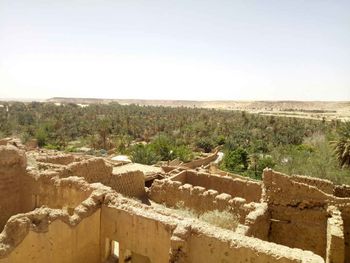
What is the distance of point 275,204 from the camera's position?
1277 centimetres

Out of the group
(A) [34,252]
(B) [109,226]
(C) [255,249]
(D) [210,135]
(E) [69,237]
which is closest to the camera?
(C) [255,249]

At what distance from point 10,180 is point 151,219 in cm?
620

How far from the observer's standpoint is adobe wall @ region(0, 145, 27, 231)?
11883 mm

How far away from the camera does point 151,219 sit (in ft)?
28.5

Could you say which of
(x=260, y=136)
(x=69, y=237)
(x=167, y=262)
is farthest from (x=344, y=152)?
(x=260, y=136)

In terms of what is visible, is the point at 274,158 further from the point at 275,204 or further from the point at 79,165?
the point at 79,165

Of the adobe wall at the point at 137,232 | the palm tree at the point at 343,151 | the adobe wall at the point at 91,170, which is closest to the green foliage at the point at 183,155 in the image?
the palm tree at the point at 343,151

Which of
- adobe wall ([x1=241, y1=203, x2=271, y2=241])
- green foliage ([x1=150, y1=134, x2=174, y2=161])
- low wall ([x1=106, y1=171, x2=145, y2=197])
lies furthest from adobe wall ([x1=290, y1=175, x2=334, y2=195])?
green foliage ([x1=150, y1=134, x2=174, y2=161])

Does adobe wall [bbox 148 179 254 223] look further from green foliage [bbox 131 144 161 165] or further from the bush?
the bush

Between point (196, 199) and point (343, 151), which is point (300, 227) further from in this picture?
point (343, 151)

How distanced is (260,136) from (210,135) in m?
7.91

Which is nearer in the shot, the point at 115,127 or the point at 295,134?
the point at 295,134

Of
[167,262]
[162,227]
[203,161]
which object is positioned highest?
[162,227]

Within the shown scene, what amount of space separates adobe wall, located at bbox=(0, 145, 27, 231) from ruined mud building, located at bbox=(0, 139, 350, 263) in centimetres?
3
